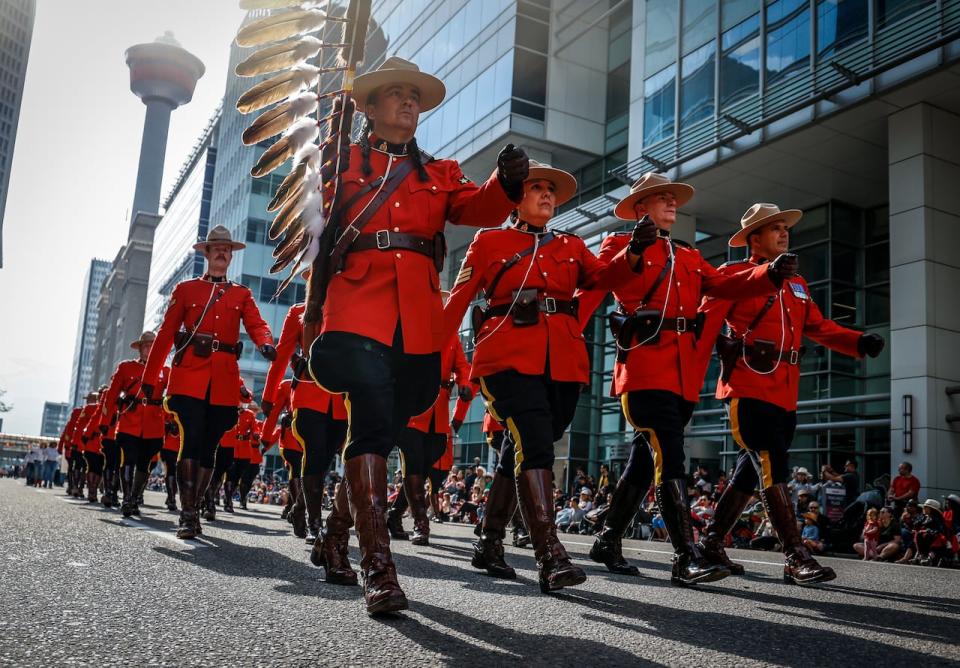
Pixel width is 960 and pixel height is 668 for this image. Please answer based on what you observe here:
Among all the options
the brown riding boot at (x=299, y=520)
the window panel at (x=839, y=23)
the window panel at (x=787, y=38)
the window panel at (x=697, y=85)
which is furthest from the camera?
the window panel at (x=697, y=85)

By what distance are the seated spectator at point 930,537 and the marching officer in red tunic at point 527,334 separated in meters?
7.78

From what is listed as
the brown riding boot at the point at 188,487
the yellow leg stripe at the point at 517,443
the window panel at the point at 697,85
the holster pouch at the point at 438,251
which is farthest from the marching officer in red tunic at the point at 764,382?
the window panel at the point at 697,85

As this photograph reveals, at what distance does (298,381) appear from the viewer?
24.1 ft

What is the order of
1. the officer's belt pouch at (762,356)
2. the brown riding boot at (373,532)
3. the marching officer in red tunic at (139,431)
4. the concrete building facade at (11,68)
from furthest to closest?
1. the concrete building facade at (11,68)
2. the marching officer in red tunic at (139,431)
3. the officer's belt pouch at (762,356)
4. the brown riding boot at (373,532)

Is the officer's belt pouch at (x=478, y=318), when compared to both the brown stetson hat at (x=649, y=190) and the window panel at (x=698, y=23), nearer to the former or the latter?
the brown stetson hat at (x=649, y=190)

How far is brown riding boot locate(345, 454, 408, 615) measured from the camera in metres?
3.24

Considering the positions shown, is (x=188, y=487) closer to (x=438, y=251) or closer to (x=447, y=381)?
(x=447, y=381)

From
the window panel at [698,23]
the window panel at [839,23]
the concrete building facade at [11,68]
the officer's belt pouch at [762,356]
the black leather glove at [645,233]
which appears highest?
the concrete building facade at [11,68]

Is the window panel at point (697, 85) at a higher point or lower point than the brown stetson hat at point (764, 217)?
higher

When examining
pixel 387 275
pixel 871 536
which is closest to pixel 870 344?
pixel 387 275

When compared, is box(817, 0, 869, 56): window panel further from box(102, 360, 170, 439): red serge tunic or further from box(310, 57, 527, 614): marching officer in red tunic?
box(310, 57, 527, 614): marching officer in red tunic

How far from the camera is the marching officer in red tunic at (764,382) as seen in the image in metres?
5.55

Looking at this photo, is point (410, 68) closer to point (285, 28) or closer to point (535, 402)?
point (285, 28)

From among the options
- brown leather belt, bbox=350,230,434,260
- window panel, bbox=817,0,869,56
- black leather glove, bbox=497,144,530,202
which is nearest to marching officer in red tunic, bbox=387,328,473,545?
brown leather belt, bbox=350,230,434,260
